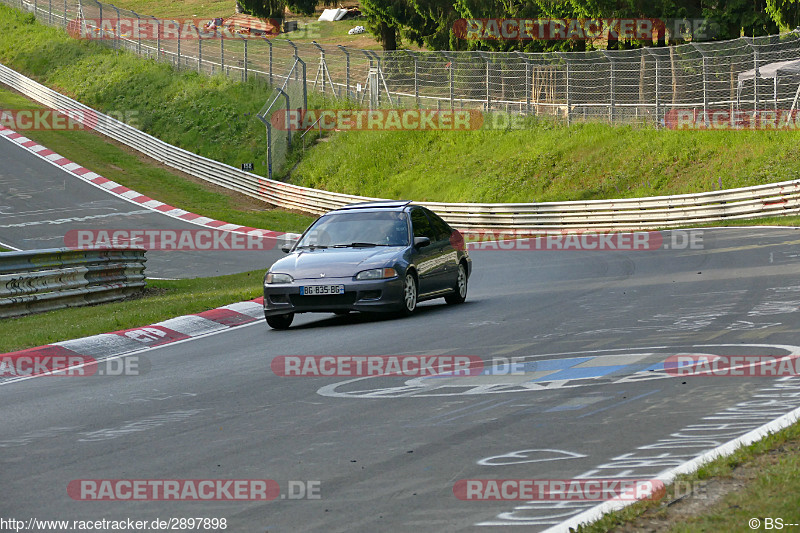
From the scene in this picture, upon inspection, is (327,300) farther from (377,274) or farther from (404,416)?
(404,416)

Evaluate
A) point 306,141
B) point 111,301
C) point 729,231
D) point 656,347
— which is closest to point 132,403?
point 656,347

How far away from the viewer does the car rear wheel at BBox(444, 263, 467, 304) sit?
1466 centimetres

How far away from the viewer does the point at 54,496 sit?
5594 mm

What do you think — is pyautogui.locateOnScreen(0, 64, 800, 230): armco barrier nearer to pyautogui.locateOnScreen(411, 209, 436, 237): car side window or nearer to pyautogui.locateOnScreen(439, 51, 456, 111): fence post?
pyautogui.locateOnScreen(439, 51, 456, 111): fence post

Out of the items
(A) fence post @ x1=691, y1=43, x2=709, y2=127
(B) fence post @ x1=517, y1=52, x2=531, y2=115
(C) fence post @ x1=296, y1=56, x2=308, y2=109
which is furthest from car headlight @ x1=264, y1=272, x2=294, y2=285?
(C) fence post @ x1=296, y1=56, x2=308, y2=109

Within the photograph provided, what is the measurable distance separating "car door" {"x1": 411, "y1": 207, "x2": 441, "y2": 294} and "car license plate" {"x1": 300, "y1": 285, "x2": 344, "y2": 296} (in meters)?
1.24

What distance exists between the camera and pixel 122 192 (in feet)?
129

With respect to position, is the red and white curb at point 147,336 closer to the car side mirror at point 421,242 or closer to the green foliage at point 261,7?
the car side mirror at point 421,242

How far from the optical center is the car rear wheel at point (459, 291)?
14664 millimetres

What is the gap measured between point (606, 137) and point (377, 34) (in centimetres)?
2188

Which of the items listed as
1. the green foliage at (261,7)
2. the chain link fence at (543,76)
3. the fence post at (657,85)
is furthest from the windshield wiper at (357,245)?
the green foliage at (261,7)

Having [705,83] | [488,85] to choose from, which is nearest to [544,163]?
[488,85]

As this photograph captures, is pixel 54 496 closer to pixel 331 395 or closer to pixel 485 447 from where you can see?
pixel 485 447

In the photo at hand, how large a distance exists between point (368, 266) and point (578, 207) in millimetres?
18606
